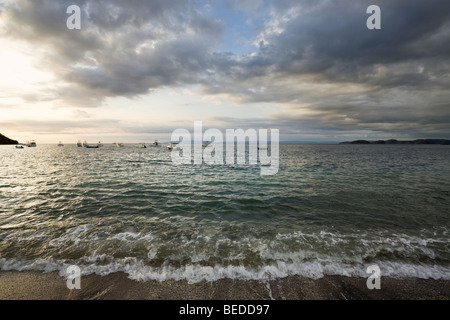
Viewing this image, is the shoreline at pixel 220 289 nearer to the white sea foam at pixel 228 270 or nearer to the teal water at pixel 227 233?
the white sea foam at pixel 228 270

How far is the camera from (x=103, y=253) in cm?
748

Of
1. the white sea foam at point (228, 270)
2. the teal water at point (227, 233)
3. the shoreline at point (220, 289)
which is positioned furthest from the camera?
the teal water at point (227, 233)

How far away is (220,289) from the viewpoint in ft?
18.3

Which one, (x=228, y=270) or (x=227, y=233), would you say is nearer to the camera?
(x=228, y=270)

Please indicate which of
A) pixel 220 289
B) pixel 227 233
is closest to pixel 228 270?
pixel 220 289

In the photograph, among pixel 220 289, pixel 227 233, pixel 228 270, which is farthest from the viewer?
pixel 227 233

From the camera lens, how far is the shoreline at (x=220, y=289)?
209 inches

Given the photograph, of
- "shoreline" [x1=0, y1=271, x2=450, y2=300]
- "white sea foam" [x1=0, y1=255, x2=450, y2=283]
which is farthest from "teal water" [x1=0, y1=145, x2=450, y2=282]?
"shoreline" [x1=0, y1=271, x2=450, y2=300]

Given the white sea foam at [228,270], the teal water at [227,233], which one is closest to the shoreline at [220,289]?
the white sea foam at [228,270]

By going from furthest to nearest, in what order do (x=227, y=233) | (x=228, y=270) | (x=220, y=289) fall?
(x=227, y=233)
(x=228, y=270)
(x=220, y=289)

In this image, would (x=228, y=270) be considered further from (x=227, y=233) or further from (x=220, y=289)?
(x=227, y=233)

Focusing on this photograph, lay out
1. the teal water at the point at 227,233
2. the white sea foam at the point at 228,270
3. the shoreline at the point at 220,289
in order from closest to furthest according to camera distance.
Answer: the shoreline at the point at 220,289, the white sea foam at the point at 228,270, the teal water at the point at 227,233
